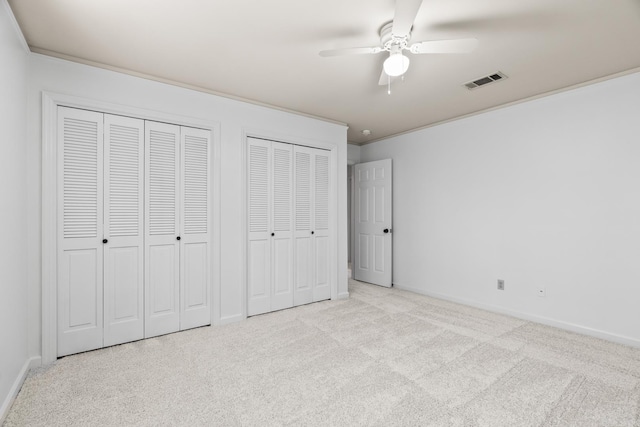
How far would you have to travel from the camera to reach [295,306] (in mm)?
3730

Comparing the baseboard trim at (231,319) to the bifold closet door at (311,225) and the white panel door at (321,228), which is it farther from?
the white panel door at (321,228)

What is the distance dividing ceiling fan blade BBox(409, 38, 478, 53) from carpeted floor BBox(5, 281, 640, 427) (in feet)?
7.25

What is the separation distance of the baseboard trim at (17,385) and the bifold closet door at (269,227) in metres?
1.76

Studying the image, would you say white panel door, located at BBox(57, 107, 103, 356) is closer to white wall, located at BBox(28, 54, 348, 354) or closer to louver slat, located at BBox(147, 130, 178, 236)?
white wall, located at BBox(28, 54, 348, 354)

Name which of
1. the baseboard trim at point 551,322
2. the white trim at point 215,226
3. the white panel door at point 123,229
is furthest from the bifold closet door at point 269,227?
the baseboard trim at point 551,322

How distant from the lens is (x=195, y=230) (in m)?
3.03

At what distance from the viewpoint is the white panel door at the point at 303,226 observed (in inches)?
148

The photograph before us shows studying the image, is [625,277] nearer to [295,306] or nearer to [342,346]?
[342,346]

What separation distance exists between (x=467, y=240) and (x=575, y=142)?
1.52 m

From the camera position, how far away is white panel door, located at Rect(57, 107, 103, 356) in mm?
2406

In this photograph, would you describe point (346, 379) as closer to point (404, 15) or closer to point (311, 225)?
point (311, 225)

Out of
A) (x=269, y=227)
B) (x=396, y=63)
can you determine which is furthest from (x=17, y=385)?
(x=396, y=63)

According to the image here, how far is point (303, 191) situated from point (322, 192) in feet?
0.98

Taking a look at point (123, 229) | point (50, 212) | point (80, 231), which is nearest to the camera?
point (50, 212)
